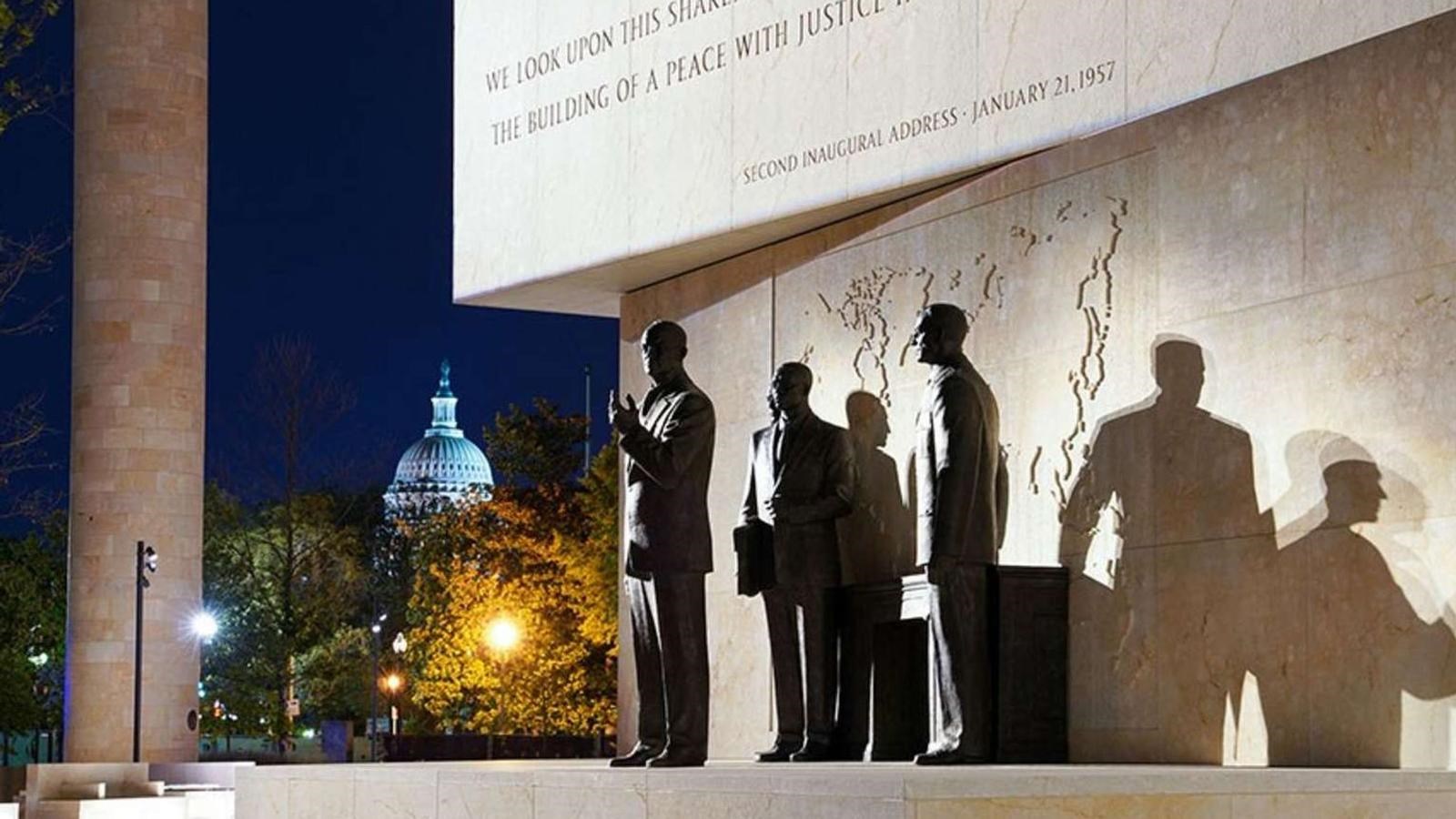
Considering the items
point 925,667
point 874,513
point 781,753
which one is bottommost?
point 781,753

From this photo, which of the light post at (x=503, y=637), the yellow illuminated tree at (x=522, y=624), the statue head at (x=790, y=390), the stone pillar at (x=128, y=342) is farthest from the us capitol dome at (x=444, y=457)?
the statue head at (x=790, y=390)

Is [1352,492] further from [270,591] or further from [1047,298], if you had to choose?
[270,591]

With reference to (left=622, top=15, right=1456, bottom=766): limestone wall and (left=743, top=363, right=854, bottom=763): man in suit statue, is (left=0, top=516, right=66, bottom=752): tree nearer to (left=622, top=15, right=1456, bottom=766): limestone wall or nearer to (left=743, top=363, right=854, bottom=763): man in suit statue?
(left=743, top=363, right=854, bottom=763): man in suit statue

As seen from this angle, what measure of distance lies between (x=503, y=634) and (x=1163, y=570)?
40817mm

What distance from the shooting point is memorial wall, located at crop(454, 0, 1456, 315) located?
1471 cm

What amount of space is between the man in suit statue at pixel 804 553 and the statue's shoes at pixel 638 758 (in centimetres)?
Result: 201

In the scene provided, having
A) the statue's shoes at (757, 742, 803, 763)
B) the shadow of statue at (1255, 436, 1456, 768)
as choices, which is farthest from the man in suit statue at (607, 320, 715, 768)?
the shadow of statue at (1255, 436, 1456, 768)

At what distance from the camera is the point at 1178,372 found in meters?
14.4

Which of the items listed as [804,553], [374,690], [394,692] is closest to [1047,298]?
[804,553]

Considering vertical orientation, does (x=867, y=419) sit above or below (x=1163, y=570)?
above

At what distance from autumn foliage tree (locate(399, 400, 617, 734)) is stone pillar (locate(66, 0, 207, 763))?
1264cm

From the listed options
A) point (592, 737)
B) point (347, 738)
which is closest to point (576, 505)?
point (592, 737)

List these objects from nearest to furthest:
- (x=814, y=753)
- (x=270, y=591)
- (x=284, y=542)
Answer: (x=814, y=753) < (x=270, y=591) < (x=284, y=542)

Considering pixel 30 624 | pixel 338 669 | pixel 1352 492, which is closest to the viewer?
pixel 1352 492
